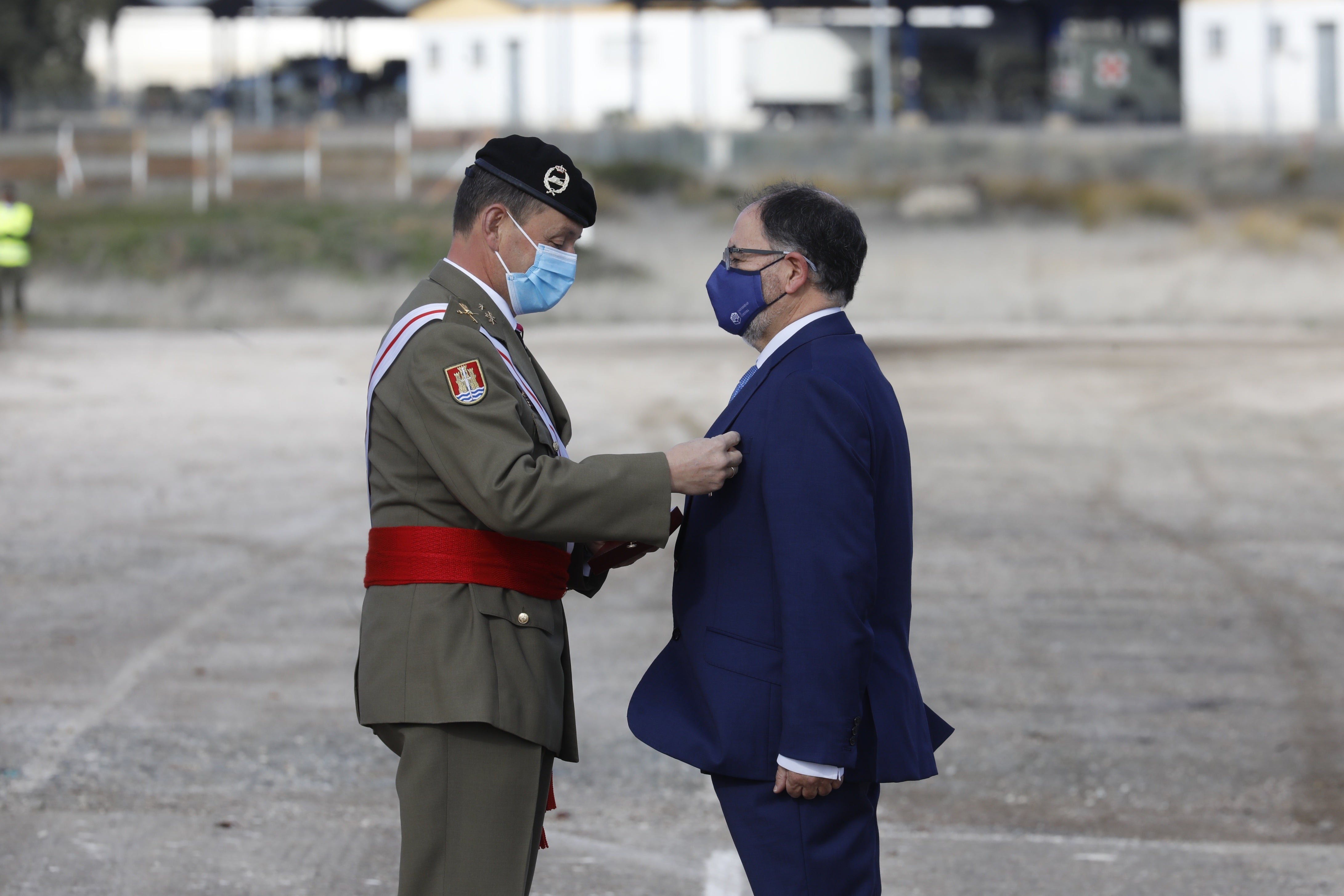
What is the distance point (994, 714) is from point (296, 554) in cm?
485

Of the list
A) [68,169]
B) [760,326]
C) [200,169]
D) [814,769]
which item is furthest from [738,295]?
[68,169]

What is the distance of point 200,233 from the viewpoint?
109ft

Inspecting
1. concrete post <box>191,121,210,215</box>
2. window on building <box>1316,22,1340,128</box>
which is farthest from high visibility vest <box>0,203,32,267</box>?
window on building <box>1316,22,1340,128</box>

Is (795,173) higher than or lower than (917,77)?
lower

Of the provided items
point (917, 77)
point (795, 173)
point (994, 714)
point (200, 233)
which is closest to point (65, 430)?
point (994, 714)

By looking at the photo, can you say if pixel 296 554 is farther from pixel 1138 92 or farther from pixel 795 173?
pixel 1138 92

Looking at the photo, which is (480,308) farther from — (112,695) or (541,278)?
(112,695)

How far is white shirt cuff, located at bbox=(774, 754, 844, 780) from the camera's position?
3020mm

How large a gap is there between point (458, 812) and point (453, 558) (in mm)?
504

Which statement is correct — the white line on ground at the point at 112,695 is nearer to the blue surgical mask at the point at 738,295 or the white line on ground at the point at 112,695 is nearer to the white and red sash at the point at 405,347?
the white and red sash at the point at 405,347

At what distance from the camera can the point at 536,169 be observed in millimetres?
3203

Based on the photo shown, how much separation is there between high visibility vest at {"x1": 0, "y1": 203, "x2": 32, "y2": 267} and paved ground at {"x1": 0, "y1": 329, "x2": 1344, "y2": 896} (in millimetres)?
7649

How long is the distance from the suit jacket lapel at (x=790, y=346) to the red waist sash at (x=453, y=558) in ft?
1.52

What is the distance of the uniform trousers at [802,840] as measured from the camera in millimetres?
3107
